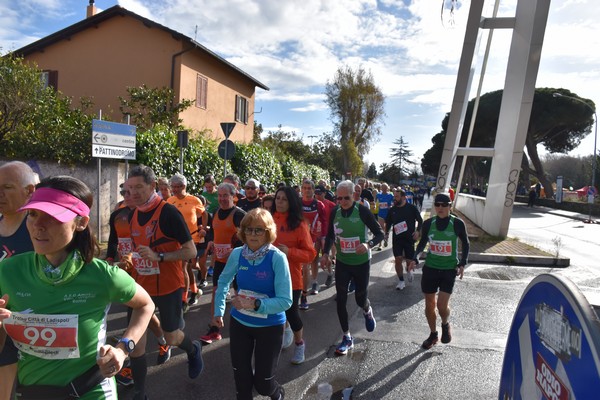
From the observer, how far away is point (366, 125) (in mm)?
49250

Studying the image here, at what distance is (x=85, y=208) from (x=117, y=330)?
13.3 feet

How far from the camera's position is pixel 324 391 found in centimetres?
404

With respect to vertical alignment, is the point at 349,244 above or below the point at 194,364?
above

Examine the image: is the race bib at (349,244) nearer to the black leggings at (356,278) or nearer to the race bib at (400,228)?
the black leggings at (356,278)

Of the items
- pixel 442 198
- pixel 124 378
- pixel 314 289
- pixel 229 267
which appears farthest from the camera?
pixel 314 289

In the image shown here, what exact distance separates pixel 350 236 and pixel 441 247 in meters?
1.13

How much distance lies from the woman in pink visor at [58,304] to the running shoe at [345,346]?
3.39 meters

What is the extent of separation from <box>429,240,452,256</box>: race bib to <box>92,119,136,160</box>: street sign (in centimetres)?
729

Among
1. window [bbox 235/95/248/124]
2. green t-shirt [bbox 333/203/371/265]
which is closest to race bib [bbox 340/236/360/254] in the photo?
green t-shirt [bbox 333/203/371/265]

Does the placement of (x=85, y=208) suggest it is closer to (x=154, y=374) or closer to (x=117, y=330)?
(x=154, y=374)

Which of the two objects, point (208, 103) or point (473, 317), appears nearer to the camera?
point (473, 317)

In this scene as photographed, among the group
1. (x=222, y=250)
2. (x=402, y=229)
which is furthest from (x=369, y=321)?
(x=402, y=229)

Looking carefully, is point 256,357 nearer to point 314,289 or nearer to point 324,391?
point 324,391

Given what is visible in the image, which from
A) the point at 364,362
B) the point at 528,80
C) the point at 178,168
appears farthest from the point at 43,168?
the point at 528,80
